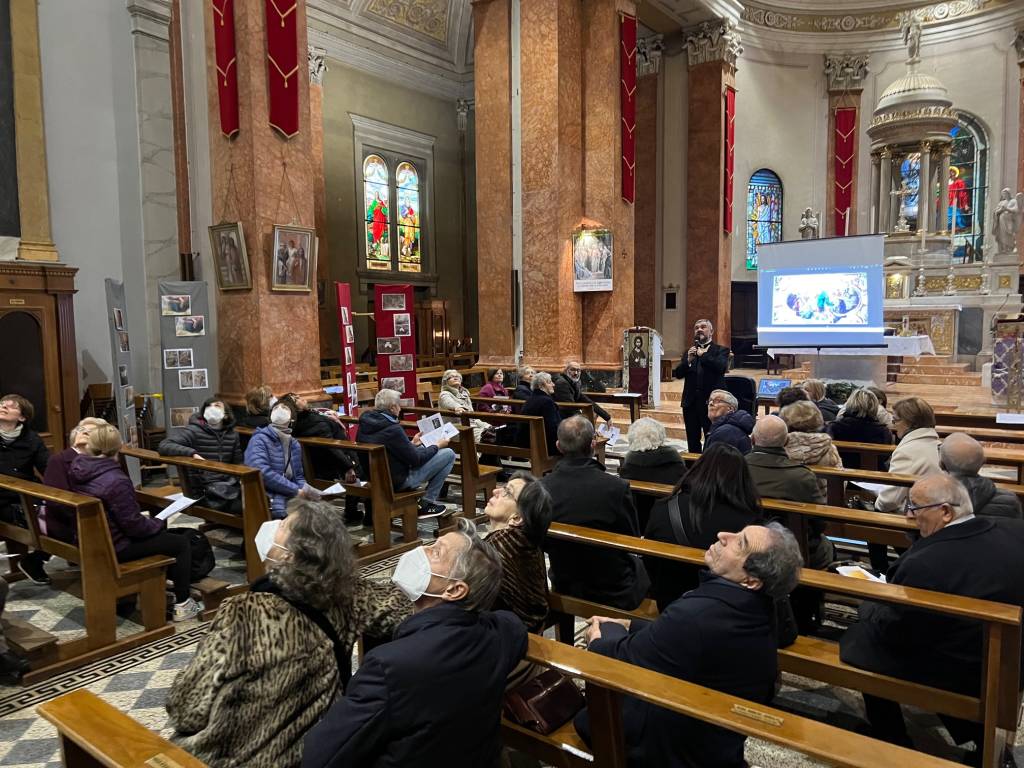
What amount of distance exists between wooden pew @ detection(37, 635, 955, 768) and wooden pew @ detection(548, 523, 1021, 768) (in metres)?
0.86

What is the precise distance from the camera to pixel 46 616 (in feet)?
13.6

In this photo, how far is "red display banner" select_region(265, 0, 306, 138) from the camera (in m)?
7.63

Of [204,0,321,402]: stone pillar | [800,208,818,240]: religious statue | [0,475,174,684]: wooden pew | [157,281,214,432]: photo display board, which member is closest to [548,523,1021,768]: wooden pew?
[0,475,174,684]: wooden pew

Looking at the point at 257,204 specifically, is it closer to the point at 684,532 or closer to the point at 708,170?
the point at 684,532

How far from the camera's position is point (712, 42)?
1427 centimetres

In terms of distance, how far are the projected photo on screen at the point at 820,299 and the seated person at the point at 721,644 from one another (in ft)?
24.6

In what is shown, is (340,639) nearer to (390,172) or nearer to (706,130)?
(706,130)

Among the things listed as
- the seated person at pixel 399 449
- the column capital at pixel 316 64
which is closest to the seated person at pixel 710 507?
the seated person at pixel 399 449

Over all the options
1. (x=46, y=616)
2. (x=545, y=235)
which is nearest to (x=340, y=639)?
(x=46, y=616)

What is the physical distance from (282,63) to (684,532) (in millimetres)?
6966

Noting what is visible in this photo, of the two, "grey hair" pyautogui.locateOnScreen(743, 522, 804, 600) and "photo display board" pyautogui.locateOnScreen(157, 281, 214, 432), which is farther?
"photo display board" pyautogui.locateOnScreen(157, 281, 214, 432)

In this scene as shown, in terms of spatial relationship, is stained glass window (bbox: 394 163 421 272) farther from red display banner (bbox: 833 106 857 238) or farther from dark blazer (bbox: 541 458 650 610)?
dark blazer (bbox: 541 458 650 610)

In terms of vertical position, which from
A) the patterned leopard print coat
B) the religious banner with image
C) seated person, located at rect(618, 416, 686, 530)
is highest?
the religious banner with image

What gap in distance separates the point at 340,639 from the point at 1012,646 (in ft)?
6.88
